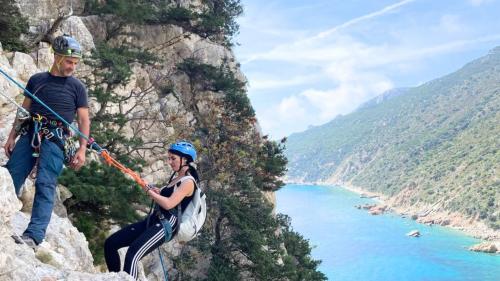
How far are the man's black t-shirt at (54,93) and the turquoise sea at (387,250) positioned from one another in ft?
247

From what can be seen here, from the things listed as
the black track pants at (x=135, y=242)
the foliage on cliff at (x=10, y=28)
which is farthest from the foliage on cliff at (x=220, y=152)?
the black track pants at (x=135, y=242)

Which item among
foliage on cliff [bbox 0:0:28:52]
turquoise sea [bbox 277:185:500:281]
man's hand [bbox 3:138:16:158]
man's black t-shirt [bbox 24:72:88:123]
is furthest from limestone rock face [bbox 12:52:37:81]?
turquoise sea [bbox 277:185:500:281]

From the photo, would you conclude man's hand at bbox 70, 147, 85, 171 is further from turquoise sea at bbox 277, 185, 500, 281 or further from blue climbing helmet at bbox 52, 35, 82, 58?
turquoise sea at bbox 277, 185, 500, 281

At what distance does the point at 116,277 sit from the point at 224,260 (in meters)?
18.8

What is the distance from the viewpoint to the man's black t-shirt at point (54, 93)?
4668 mm

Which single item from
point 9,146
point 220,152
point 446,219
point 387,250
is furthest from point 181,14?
point 446,219

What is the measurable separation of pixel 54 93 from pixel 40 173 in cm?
84

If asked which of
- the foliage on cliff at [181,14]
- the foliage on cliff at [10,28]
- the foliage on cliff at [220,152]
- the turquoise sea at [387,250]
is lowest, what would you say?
the turquoise sea at [387,250]

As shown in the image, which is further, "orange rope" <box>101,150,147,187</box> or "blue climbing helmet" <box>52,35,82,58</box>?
"orange rope" <box>101,150,147,187</box>

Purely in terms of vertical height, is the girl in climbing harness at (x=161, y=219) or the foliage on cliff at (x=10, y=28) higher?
the foliage on cliff at (x=10, y=28)

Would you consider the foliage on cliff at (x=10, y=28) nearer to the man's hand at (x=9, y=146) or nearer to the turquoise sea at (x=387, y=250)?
the man's hand at (x=9, y=146)

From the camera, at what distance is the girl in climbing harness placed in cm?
454

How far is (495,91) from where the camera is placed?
18812cm

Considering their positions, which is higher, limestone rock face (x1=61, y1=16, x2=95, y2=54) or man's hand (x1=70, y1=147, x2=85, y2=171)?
limestone rock face (x1=61, y1=16, x2=95, y2=54)
